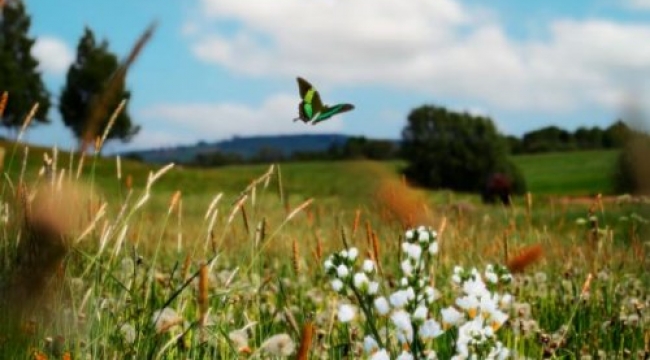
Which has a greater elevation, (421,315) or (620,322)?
(421,315)

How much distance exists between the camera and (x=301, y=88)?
1805 millimetres

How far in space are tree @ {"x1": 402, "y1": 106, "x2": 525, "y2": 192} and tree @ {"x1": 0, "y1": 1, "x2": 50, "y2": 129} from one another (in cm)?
2370

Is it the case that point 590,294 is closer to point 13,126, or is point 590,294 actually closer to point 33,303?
point 33,303

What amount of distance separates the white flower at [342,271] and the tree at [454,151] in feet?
119

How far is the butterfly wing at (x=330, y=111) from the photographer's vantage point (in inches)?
68.1

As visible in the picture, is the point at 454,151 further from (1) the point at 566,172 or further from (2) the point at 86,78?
(2) the point at 86,78

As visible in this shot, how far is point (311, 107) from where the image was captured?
70.2 inches

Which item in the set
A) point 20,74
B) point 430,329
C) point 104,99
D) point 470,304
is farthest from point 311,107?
point 20,74

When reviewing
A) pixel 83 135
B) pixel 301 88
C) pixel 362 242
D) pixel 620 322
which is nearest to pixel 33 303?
pixel 83 135

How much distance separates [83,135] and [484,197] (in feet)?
97.8

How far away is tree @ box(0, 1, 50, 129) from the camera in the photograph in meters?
53.8

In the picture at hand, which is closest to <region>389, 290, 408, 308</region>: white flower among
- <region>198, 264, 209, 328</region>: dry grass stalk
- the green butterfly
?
the green butterfly

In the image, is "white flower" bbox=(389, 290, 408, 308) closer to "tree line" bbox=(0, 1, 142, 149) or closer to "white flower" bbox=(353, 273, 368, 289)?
"white flower" bbox=(353, 273, 368, 289)

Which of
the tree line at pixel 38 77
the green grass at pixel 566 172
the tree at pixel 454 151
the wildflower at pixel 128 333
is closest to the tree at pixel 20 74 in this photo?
the tree line at pixel 38 77
